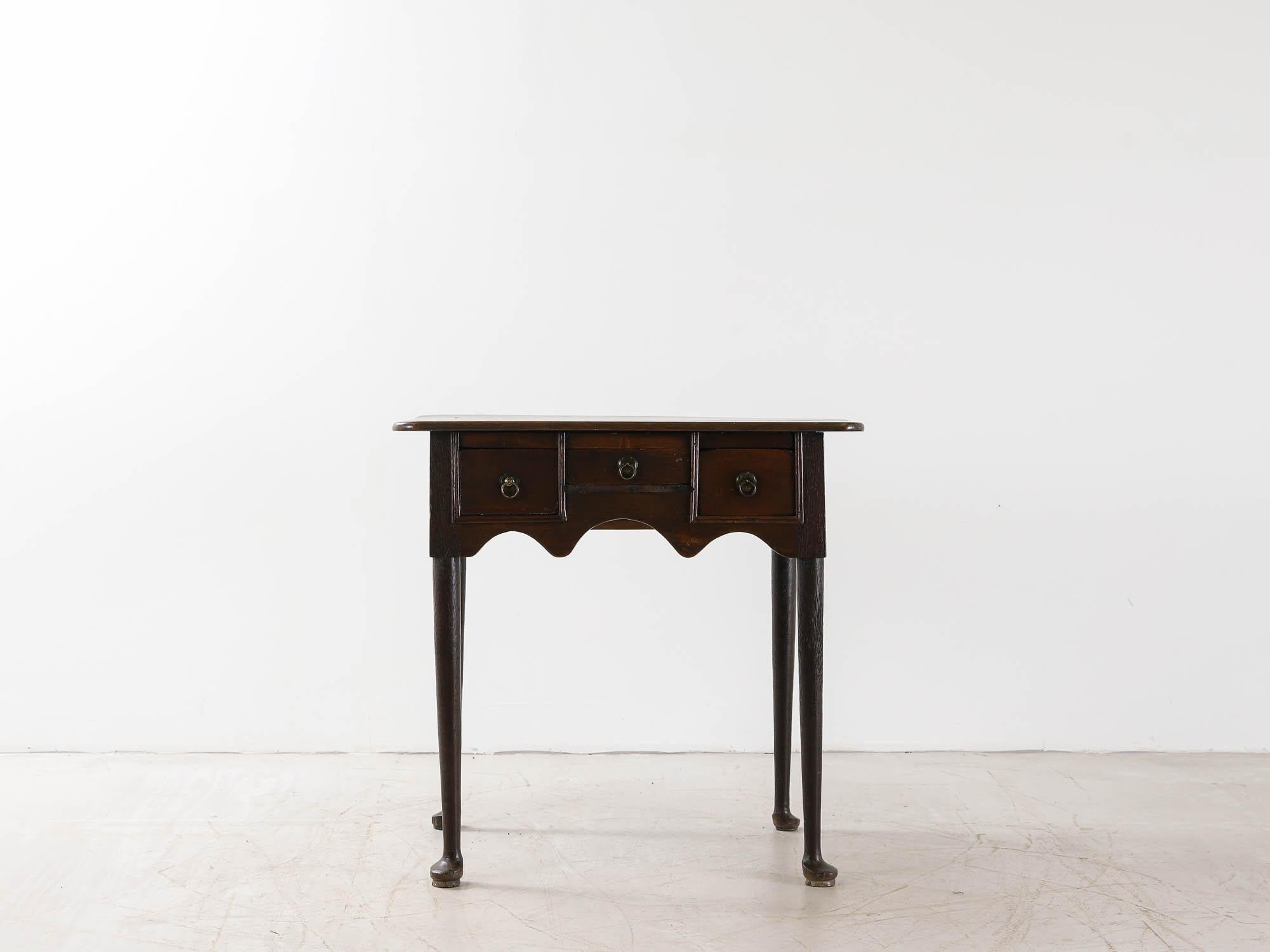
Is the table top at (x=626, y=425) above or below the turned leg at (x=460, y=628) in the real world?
above

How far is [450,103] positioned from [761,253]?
1.07 m

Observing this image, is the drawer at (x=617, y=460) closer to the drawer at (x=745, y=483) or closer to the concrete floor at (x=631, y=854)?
the drawer at (x=745, y=483)

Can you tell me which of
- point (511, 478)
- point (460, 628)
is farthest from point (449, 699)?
point (511, 478)

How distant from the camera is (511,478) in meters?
2.25

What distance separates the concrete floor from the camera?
6.97 ft

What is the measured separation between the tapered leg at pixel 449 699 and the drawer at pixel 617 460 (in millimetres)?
346

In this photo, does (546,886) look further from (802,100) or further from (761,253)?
(802,100)

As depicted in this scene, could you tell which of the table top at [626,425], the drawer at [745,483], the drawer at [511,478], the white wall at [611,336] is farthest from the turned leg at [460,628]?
the white wall at [611,336]

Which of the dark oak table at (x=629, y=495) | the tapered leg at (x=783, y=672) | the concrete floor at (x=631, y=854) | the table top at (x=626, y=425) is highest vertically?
the table top at (x=626, y=425)

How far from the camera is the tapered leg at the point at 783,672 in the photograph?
269 cm

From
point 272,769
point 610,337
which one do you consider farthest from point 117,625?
point 610,337

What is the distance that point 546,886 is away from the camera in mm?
2334

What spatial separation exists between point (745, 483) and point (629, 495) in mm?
251

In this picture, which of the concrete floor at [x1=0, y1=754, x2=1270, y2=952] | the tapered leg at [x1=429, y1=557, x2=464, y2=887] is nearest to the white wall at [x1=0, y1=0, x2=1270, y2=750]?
the concrete floor at [x1=0, y1=754, x2=1270, y2=952]
